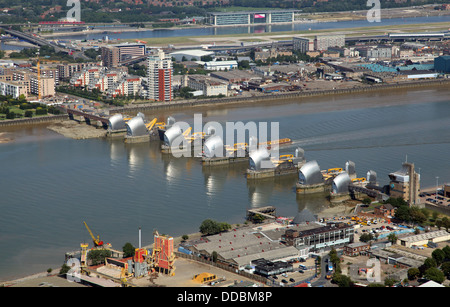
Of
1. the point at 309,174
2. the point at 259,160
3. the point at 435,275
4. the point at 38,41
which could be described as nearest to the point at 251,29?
the point at 38,41

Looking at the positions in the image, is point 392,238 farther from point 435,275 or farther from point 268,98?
point 268,98

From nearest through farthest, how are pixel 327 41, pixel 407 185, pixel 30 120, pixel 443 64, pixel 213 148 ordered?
pixel 407 185
pixel 213 148
pixel 30 120
pixel 443 64
pixel 327 41

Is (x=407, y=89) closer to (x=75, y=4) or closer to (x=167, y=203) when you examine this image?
(x=167, y=203)

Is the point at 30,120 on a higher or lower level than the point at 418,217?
higher

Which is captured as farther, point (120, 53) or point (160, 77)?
point (120, 53)

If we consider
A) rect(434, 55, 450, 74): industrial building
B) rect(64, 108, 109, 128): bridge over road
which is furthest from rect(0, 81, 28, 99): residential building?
rect(434, 55, 450, 74): industrial building

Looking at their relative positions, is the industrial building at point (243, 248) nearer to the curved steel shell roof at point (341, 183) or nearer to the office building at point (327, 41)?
the curved steel shell roof at point (341, 183)

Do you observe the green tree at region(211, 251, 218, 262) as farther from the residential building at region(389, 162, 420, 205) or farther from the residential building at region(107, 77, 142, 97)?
the residential building at region(107, 77, 142, 97)
